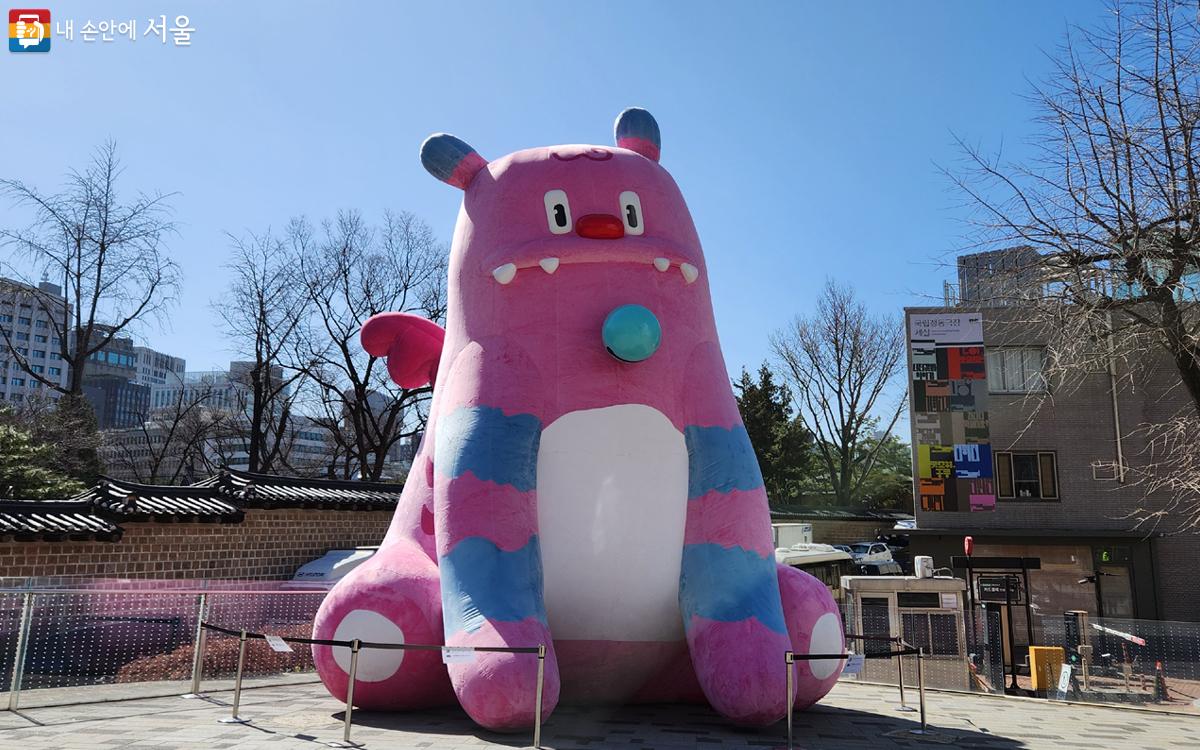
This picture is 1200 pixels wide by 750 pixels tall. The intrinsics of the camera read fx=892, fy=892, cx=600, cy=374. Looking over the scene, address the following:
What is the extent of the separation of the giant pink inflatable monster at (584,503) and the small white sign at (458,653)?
70 millimetres

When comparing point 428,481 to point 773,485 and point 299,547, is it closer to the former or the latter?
point 299,547

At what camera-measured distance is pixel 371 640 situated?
708 cm

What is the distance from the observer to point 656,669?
7574mm

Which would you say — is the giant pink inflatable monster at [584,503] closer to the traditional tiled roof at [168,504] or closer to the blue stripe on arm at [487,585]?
the blue stripe on arm at [487,585]

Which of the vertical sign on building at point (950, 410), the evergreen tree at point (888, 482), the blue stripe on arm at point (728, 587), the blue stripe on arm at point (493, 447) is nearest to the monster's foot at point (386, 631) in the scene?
the blue stripe on arm at point (493, 447)

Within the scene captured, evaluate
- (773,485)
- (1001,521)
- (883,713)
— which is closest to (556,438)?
(883,713)

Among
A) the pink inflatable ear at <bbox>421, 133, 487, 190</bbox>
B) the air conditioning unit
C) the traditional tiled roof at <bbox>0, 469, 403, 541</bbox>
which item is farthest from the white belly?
the air conditioning unit

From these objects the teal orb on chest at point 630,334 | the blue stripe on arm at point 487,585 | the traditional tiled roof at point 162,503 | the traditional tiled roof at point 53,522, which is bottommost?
the blue stripe on arm at point 487,585

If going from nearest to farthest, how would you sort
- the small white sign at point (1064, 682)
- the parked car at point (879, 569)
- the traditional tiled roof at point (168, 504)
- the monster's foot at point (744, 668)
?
the monster's foot at point (744, 668), the small white sign at point (1064, 682), the traditional tiled roof at point (168, 504), the parked car at point (879, 569)

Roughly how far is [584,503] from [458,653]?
1.57 meters

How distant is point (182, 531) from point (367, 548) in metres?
4.09

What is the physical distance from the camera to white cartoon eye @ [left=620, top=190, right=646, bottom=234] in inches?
316

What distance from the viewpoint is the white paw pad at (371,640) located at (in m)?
7.08

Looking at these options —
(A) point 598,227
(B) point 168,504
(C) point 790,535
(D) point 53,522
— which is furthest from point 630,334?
(C) point 790,535
